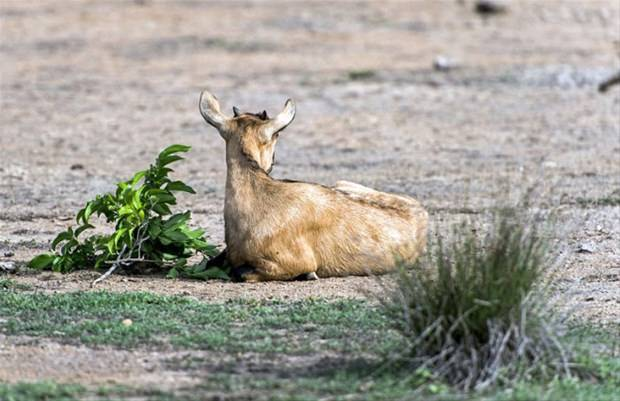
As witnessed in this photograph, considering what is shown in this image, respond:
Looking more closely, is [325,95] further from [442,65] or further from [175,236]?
[175,236]

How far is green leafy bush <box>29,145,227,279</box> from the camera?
9.02 meters

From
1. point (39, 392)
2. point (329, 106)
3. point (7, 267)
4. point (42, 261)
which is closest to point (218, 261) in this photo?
point (42, 261)

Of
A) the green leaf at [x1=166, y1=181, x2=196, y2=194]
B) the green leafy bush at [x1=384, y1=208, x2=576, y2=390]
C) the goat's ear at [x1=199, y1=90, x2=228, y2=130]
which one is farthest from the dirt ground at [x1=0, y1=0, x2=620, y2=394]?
the goat's ear at [x1=199, y1=90, x2=228, y2=130]

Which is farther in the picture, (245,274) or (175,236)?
(175,236)

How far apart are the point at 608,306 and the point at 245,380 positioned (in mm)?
2691

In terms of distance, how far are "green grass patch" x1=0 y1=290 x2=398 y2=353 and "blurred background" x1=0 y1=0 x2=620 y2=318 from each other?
1.78m

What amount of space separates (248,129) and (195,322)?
5.17ft

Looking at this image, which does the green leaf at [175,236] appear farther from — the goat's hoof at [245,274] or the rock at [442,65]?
the rock at [442,65]

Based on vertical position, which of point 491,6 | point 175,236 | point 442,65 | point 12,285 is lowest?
point 12,285

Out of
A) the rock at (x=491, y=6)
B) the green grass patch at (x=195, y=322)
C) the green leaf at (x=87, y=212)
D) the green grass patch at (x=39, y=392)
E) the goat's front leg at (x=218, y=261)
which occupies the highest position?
the rock at (x=491, y=6)

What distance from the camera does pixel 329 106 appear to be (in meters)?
18.2

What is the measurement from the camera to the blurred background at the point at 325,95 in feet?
43.2

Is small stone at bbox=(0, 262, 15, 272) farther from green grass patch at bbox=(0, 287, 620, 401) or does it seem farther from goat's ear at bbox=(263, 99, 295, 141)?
goat's ear at bbox=(263, 99, 295, 141)

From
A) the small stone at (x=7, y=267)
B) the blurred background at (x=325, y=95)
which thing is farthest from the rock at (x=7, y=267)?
the blurred background at (x=325, y=95)
